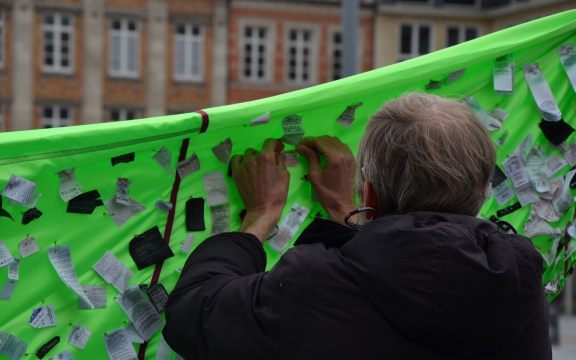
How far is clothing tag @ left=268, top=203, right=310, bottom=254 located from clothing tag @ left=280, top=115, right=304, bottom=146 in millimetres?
218

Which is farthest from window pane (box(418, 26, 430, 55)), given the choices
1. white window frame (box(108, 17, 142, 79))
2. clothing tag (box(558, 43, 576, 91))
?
clothing tag (box(558, 43, 576, 91))

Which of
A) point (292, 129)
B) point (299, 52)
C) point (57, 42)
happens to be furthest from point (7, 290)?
point (299, 52)

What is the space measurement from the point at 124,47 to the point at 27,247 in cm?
2571

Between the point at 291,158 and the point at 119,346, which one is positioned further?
the point at 291,158

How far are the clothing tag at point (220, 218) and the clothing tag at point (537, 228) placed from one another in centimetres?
109

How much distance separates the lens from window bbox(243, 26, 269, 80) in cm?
2789

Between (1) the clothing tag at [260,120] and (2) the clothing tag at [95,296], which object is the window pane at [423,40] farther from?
(2) the clothing tag at [95,296]

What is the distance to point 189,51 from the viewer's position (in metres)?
27.4

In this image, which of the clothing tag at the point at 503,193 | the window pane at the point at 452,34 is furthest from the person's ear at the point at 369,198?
the window pane at the point at 452,34

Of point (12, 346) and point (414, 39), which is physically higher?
point (414, 39)

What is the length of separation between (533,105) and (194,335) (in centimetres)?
159

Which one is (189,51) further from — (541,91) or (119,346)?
(119,346)

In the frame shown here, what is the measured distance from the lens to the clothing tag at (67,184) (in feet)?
7.22

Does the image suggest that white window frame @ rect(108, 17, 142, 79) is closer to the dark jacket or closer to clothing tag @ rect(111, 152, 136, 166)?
clothing tag @ rect(111, 152, 136, 166)
